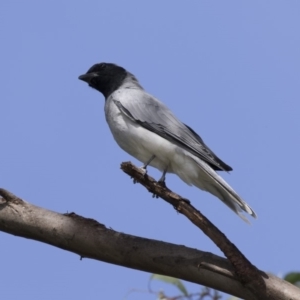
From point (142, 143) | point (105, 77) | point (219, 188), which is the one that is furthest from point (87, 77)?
point (219, 188)

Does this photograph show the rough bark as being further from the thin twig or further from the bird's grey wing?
the bird's grey wing

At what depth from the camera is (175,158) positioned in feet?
21.7

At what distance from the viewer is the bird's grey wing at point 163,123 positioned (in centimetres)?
655

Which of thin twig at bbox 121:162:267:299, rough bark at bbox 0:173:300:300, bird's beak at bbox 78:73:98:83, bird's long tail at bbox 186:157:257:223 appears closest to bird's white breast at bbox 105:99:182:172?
bird's long tail at bbox 186:157:257:223

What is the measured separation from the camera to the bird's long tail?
5.83 meters

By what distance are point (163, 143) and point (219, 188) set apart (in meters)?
0.76

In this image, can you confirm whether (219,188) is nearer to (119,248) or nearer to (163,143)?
(163,143)

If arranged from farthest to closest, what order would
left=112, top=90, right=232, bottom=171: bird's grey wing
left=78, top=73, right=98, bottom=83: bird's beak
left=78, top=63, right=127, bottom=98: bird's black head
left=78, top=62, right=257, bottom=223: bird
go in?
left=78, top=73, right=98, bottom=83: bird's beak
left=78, top=63, right=127, bottom=98: bird's black head
left=112, top=90, right=232, bottom=171: bird's grey wing
left=78, top=62, right=257, bottom=223: bird

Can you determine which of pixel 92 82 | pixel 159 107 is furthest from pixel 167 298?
pixel 92 82

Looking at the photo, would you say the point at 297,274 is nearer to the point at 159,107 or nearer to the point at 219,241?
the point at 219,241

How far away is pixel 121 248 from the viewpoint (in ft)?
15.2

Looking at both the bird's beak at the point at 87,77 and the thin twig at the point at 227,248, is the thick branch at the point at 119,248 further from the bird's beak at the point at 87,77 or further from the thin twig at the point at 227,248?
the bird's beak at the point at 87,77

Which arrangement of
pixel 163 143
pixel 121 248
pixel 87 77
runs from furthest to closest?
pixel 87 77 → pixel 163 143 → pixel 121 248

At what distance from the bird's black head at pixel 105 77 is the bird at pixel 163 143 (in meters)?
0.68
